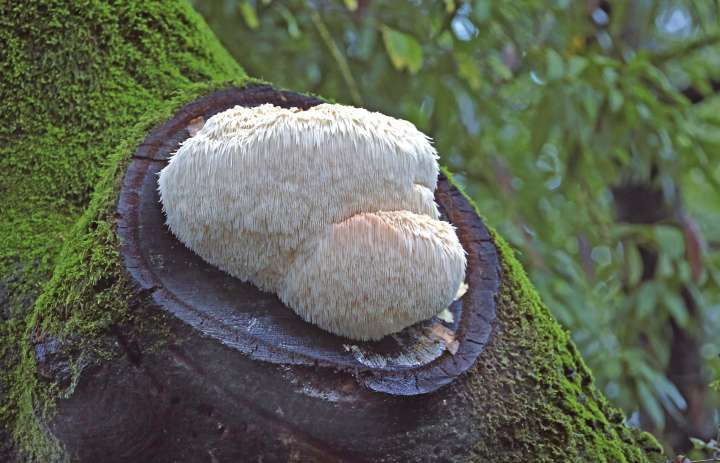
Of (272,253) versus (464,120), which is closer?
(272,253)

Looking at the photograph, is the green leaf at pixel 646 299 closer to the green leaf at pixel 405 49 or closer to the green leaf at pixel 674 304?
the green leaf at pixel 674 304

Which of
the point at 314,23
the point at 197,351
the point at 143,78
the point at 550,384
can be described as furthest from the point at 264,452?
the point at 314,23

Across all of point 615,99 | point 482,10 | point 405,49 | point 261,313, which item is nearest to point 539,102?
point 615,99

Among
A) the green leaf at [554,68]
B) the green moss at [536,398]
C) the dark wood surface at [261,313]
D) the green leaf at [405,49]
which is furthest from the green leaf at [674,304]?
the dark wood surface at [261,313]

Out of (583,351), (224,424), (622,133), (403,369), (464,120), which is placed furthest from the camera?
(583,351)

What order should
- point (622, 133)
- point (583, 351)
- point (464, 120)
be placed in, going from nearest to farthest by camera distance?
point (464, 120) < point (622, 133) < point (583, 351)

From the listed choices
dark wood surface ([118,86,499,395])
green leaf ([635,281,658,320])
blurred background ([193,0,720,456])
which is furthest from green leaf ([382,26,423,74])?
green leaf ([635,281,658,320])

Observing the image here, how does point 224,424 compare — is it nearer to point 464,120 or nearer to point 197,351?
point 197,351

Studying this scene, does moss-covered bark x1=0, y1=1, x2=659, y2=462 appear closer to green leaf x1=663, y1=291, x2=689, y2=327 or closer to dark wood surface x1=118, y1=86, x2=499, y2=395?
dark wood surface x1=118, y1=86, x2=499, y2=395
